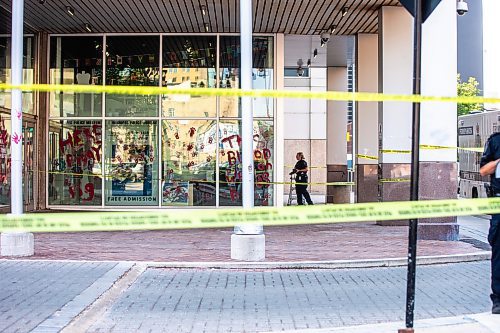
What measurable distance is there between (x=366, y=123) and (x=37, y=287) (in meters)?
12.9

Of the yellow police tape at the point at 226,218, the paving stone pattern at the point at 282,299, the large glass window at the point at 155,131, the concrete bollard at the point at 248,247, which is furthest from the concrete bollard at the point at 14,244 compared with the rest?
the large glass window at the point at 155,131

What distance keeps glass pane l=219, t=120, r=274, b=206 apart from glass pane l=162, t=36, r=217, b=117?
865 mm

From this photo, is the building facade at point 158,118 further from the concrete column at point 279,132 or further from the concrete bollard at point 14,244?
the concrete bollard at point 14,244

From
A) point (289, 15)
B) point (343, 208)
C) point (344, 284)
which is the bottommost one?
point (344, 284)

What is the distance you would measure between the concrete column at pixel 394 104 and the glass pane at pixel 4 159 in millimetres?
8993

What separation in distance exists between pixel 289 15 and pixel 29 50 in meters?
7.27

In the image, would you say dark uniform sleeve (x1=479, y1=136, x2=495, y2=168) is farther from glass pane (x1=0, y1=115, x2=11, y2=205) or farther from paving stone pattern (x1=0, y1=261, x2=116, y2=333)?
glass pane (x1=0, y1=115, x2=11, y2=205)

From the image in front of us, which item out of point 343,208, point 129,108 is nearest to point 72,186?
point 129,108

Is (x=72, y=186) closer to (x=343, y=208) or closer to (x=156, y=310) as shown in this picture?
(x=156, y=310)

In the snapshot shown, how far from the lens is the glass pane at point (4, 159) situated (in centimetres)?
1689

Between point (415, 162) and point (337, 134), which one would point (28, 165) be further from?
point (415, 162)


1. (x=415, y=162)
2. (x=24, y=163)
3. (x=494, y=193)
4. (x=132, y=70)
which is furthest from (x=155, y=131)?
(x=415, y=162)

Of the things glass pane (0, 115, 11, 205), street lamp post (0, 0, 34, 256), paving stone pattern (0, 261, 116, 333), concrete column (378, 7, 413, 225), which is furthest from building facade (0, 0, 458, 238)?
paving stone pattern (0, 261, 116, 333)

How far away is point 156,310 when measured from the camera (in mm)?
7031
